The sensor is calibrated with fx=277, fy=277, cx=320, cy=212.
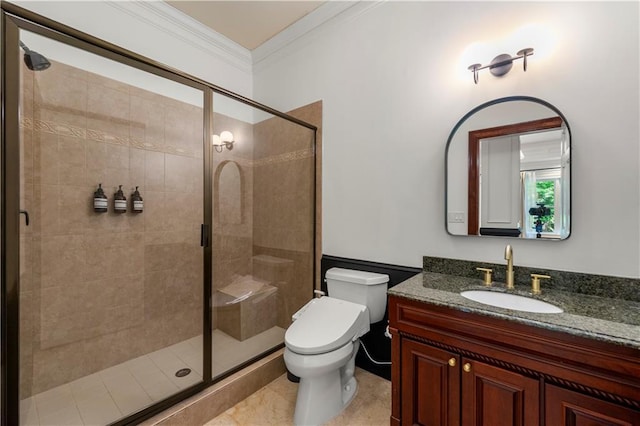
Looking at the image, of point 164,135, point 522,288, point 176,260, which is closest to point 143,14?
point 164,135

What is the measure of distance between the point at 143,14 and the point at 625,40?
2.87 m

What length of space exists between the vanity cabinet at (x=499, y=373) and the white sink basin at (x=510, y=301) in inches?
8.8

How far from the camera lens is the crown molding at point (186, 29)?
202 cm

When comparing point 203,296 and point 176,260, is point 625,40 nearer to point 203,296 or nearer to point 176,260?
point 203,296

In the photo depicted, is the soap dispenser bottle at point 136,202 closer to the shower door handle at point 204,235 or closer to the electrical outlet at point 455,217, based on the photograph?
the shower door handle at point 204,235

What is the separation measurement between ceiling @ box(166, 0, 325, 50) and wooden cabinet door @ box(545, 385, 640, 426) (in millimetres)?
2658

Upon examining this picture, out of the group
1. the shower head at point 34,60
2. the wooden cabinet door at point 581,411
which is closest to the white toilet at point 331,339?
the wooden cabinet door at point 581,411

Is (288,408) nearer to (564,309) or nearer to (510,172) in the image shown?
(564,309)

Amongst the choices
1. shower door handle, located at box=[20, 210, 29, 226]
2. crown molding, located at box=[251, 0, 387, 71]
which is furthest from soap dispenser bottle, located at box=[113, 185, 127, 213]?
crown molding, located at box=[251, 0, 387, 71]

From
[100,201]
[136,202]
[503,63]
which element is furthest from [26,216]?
[503,63]

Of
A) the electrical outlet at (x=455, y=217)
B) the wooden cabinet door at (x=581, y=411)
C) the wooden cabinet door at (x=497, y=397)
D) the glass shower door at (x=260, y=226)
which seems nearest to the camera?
the wooden cabinet door at (x=581, y=411)

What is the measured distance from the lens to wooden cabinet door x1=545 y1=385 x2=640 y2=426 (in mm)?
850

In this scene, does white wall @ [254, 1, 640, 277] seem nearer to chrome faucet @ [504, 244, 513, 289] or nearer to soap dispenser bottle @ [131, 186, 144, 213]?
chrome faucet @ [504, 244, 513, 289]

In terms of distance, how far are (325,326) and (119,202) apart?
63.6 inches
